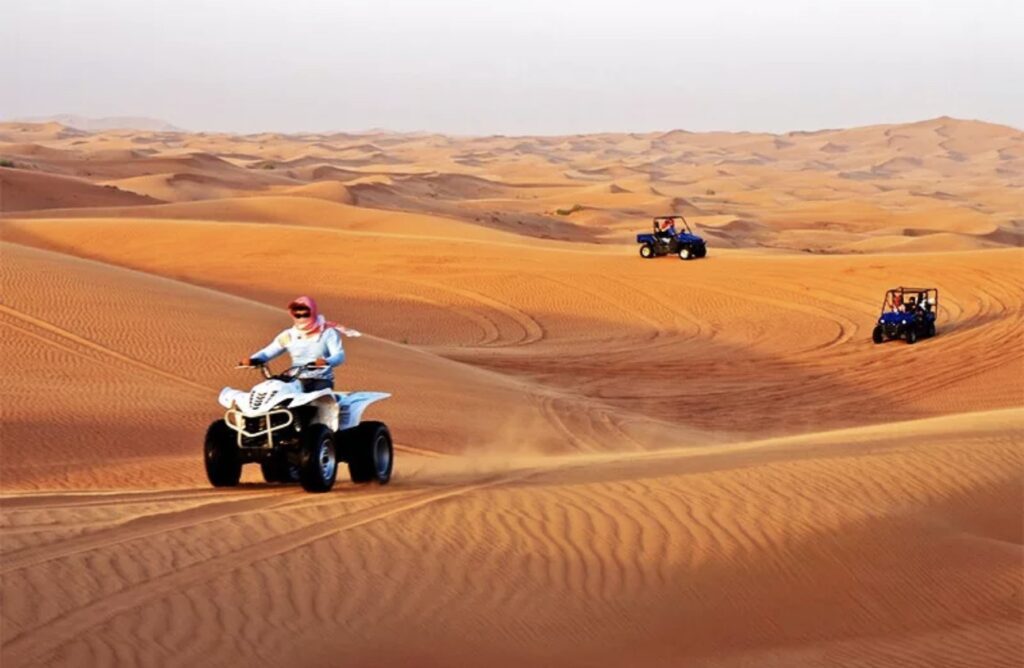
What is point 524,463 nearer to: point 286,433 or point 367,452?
point 367,452

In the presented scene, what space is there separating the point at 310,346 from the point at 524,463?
13.8 feet

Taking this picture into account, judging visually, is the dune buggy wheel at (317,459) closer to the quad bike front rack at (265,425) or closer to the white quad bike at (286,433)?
the white quad bike at (286,433)

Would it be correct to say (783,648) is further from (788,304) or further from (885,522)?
(788,304)

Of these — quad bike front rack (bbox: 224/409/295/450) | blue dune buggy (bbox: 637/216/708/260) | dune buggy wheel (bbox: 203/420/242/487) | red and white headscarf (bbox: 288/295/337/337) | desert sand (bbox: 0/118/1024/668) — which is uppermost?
red and white headscarf (bbox: 288/295/337/337)

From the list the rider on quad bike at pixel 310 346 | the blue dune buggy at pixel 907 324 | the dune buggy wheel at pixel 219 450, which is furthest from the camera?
the blue dune buggy at pixel 907 324

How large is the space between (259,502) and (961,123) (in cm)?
19370

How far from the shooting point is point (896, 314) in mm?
28375

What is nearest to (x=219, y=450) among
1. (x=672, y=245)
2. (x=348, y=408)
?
(x=348, y=408)

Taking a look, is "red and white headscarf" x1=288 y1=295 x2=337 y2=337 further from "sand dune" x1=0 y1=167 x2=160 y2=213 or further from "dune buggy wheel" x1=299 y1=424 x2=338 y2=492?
"sand dune" x1=0 y1=167 x2=160 y2=213

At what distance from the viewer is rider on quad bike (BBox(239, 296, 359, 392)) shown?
11000mm

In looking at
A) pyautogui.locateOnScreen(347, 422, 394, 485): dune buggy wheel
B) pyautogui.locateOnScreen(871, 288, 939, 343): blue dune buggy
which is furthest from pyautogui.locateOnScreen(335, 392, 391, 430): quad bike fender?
pyautogui.locateOnScreen(871, 288, 939, 343): blue dune buggy

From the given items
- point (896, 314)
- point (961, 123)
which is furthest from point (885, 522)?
point (961, 123)

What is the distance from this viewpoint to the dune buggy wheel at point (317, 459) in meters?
10.9

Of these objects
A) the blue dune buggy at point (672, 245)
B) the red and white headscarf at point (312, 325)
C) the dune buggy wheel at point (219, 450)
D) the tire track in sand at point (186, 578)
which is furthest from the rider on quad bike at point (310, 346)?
the blue dune buggy at point (672, 245)
